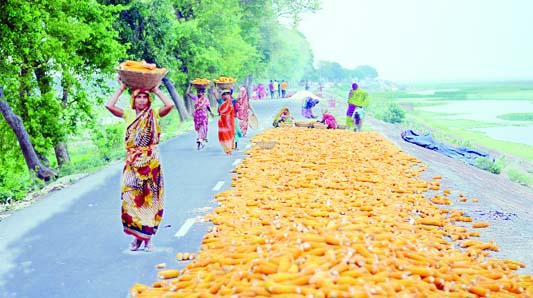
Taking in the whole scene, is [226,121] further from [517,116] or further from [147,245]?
[517,116]

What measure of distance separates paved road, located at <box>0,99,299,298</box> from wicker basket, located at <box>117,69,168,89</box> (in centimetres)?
217

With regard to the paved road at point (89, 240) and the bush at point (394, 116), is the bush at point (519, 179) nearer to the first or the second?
the paved road at point (89, 240)

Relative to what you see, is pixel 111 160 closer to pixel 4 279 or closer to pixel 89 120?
pixel 89 120

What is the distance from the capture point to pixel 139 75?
23.6 feet

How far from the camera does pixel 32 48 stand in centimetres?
1590

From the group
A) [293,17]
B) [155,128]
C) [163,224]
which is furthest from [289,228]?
[293,17]

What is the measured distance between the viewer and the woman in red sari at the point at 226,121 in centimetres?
1641

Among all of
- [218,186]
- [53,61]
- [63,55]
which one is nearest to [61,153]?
[53,61]

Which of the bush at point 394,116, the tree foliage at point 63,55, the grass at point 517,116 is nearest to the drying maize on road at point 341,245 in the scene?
the tree foliage at point 63,55

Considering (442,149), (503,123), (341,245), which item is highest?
(341,245)

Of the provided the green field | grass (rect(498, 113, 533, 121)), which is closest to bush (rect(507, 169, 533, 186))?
the green field

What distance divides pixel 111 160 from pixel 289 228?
12133mm

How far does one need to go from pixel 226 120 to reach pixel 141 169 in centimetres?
897

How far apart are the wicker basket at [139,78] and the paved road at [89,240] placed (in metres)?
2.17
